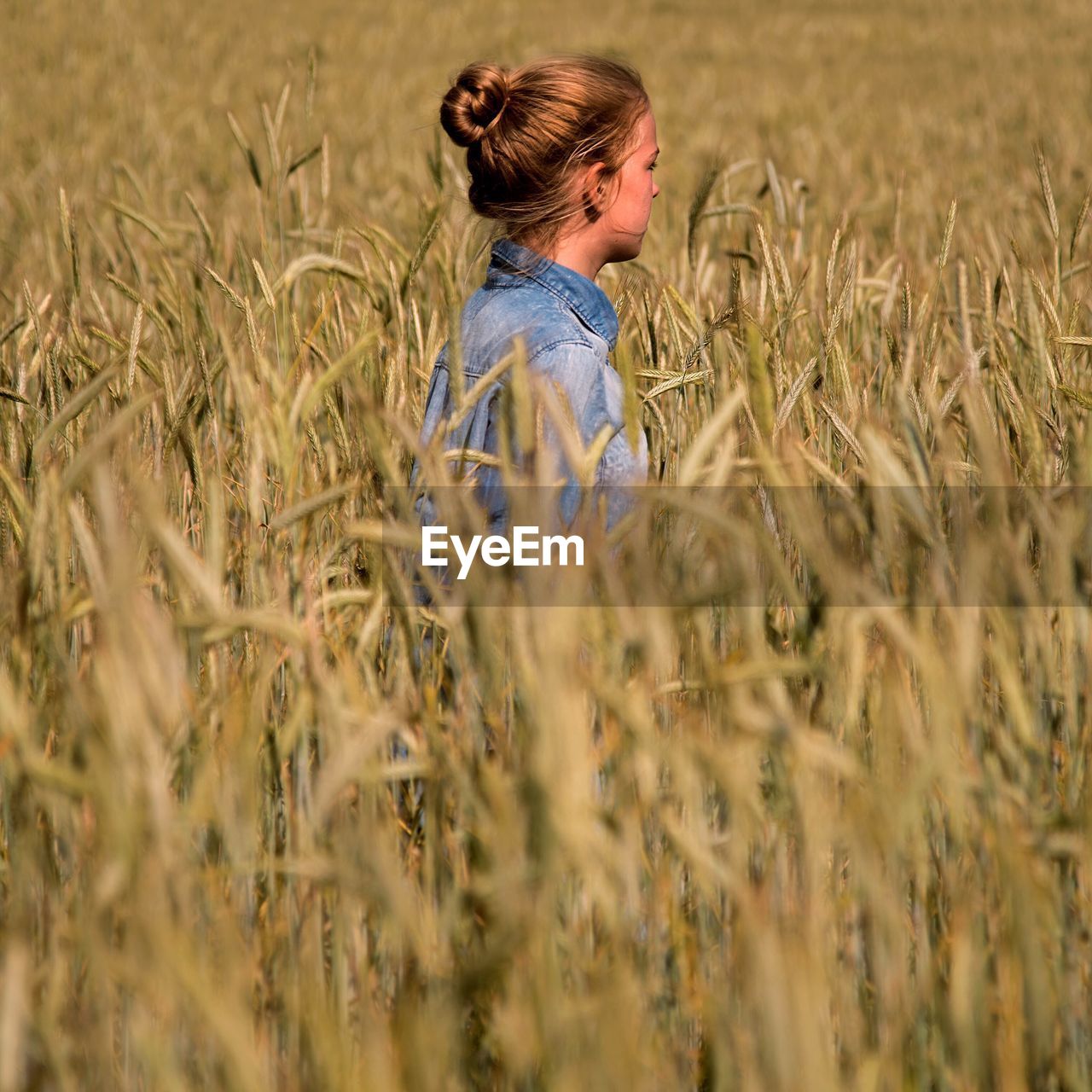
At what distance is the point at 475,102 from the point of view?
1.30 m

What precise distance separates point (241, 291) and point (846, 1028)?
1.52 metres

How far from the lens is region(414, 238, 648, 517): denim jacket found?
1183 mm

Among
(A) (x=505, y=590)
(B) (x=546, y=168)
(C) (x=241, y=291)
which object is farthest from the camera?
(C) (x=241, y=291)

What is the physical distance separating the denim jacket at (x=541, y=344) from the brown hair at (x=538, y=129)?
5 cm

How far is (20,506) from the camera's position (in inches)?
33.2

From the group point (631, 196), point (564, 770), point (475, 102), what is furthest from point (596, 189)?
point (564, 770)

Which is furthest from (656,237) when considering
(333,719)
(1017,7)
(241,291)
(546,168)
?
(1017,7)

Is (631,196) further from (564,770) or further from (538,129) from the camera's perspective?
(564,770)

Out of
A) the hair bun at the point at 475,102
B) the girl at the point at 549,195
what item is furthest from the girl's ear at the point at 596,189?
the hair bun at the point at 475,102

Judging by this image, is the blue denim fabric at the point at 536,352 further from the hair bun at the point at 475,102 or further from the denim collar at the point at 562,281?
the hair bun at the point at 475,102

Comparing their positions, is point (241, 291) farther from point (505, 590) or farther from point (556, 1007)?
point (556, 1007)

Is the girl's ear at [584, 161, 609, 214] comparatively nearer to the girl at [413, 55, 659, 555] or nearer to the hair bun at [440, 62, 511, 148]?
the girl at [413, 55, 659, 555]

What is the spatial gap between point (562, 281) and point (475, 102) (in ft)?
0.65

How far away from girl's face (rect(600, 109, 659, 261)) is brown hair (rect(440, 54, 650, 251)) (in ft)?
0.04
